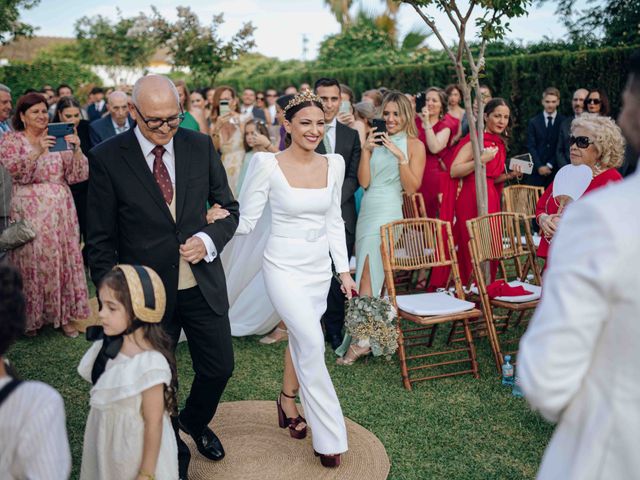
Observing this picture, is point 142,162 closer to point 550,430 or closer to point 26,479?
point 26,479

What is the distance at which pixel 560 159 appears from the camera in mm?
10516

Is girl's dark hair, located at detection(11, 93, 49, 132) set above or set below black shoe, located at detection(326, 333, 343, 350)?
above

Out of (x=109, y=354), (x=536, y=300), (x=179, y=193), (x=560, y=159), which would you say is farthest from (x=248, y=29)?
(x=109, y=354)

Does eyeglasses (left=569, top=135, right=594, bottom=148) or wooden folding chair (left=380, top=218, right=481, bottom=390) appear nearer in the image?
eyeglasses (left=569, top=135, right=594, bottom=148)

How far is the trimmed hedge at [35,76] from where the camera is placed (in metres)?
23.3

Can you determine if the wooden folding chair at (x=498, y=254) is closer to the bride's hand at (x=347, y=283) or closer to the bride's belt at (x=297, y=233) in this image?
the bride's hand at (x=347, y=283)

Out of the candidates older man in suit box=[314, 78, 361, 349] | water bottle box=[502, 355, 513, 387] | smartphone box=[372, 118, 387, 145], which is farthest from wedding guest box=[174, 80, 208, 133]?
water bottle box=[502, 355, 513, 387]

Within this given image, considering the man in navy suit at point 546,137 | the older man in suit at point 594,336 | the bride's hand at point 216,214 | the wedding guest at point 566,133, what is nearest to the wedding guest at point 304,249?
→ the bride's hand at point 216,214

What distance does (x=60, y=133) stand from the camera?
6.96m

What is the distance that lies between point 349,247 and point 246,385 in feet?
6.11

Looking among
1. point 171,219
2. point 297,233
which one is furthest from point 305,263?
point 171,219

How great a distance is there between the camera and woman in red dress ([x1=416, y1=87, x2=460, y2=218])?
8727 mm

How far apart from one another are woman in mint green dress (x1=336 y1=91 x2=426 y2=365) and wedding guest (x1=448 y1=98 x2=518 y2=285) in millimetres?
933

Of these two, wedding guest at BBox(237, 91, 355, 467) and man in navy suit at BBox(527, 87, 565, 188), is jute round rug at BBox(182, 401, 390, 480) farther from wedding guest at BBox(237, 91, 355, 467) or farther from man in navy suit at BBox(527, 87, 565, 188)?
man in navy suit at BBox(527, 87, 565, 188)
